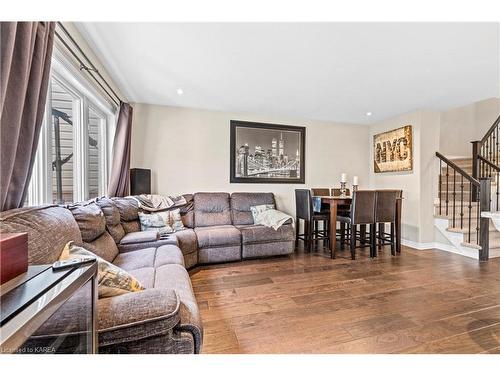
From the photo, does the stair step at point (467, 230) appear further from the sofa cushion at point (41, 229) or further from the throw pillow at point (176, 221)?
the sofa cushion at point (41, 229)

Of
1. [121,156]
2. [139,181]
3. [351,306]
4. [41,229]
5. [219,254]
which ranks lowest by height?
[351,306]

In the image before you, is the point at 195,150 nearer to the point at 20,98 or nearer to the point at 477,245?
the point at 20,98

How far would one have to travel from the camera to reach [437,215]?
368 centimetres

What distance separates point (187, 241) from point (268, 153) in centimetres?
218

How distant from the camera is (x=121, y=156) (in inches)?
117

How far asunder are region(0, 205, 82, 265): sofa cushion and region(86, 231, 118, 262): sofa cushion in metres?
0.34

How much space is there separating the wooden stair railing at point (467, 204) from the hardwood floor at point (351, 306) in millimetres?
377

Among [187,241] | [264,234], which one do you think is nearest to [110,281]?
[187,241]

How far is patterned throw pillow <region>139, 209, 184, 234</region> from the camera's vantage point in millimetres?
2785

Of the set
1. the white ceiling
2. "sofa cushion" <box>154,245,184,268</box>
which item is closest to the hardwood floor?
"sofa cushion" <box>154,245,184,268</box>

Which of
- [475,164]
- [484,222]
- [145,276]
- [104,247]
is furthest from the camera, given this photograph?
[475,164]

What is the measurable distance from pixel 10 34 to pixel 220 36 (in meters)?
1.34

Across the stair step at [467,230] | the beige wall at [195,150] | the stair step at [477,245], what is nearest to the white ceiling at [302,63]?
the beige wall at [195,150]
